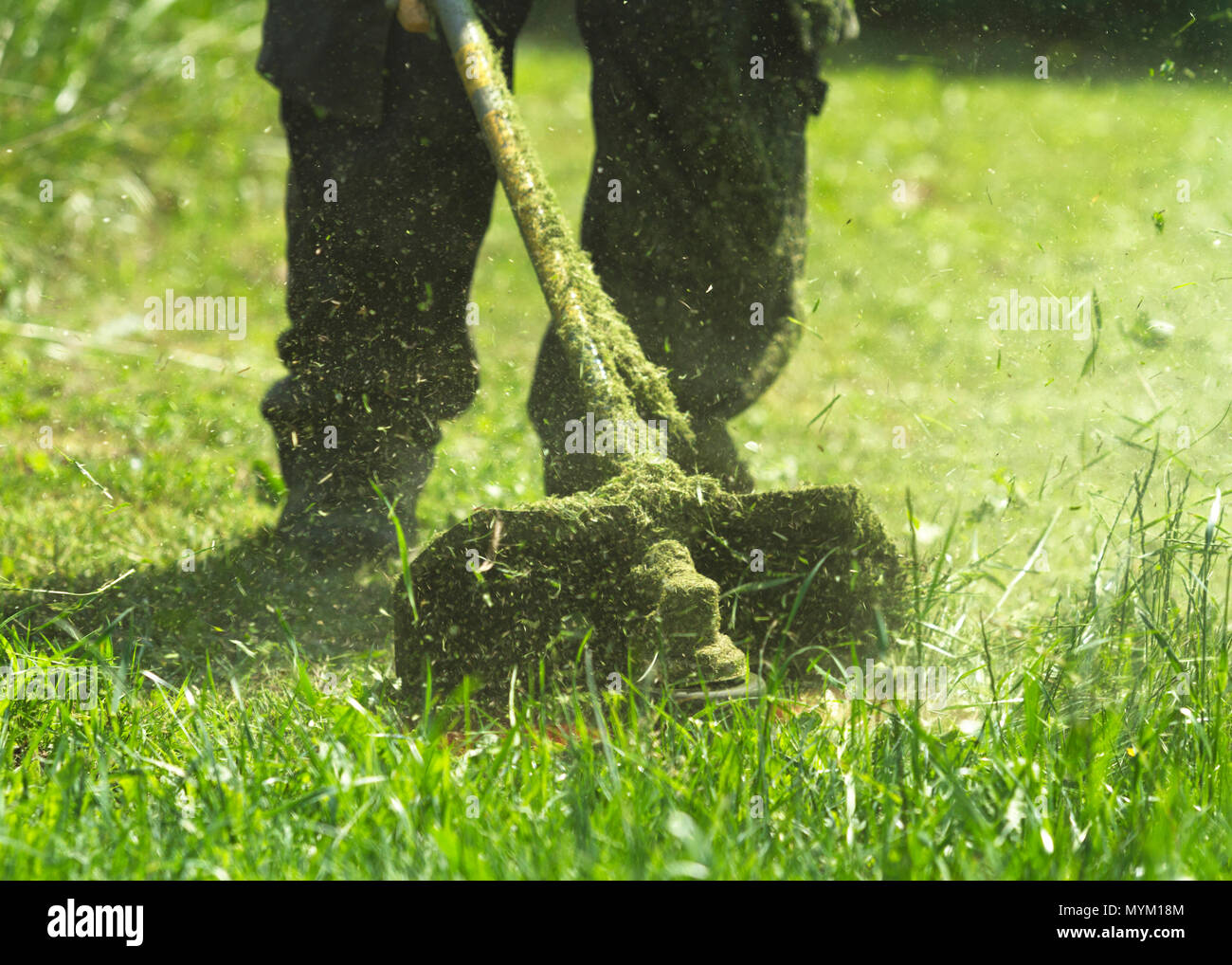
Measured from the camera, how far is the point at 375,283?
256 centimetres

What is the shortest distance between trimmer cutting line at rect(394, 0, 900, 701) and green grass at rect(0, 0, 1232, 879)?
0.35ft

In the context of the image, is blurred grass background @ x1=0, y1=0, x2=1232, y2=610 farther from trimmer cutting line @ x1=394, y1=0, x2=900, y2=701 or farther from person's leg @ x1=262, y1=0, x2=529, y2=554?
trimmer cutting line @ x1=394, y1=0, x2=900, y2=701

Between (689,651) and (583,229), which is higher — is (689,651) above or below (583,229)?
→ below

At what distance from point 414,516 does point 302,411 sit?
36 centimetres

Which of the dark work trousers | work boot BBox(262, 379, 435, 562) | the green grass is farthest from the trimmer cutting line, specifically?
work boot BBox(262, 379, 435, 562)

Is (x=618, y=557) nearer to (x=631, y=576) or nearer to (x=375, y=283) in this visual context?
(x=631, y=576)

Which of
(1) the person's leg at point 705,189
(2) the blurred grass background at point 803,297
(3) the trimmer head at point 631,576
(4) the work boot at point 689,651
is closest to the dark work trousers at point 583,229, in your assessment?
(1) the person's leg at point 705,189

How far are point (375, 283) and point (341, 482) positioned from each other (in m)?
0.47

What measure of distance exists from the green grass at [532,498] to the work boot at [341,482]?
0.33ft

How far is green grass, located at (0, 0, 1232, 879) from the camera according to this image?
4.79ft

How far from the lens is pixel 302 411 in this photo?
2578 millimetres

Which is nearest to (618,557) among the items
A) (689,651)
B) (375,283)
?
(689,651)

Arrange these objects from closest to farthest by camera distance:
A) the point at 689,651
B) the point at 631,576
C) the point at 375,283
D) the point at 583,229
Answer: the point at 689,651, the point at 631,576, the point at 375,283, the point at 583,229

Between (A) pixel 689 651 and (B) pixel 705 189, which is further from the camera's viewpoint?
(B) pixel 705 189
